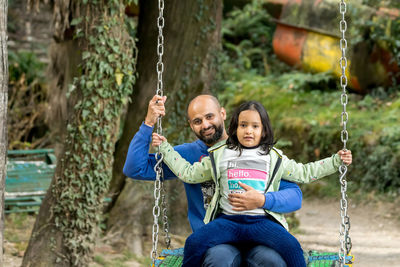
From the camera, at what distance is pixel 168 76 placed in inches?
256

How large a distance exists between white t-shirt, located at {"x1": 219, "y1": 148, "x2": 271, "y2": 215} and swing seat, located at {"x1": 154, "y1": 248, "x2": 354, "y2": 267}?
16.8 inches

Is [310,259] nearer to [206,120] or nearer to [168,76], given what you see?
[206,120]

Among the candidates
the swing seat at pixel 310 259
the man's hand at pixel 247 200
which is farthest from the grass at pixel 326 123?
the man's hand at pixel 247 200

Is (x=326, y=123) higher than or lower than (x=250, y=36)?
lower

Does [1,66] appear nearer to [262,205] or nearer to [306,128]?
[262,205]

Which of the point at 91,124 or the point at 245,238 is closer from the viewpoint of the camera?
the point at 245,238

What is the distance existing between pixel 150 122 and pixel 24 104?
7141 mm

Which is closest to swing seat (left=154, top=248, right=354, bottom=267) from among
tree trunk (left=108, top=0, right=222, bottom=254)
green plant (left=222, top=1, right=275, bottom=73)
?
tree trunk (left=108, top=0, right=222, bottom=254)

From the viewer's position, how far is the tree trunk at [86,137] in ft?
16.6

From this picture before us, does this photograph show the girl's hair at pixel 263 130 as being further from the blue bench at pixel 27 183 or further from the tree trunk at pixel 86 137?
the blue bench at pixel 27 183

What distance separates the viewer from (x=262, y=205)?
2924 millimetres

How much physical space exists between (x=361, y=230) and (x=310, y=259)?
4.41 m

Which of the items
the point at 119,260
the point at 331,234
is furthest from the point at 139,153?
the point at 331,234

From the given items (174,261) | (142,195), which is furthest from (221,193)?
(142,195)
